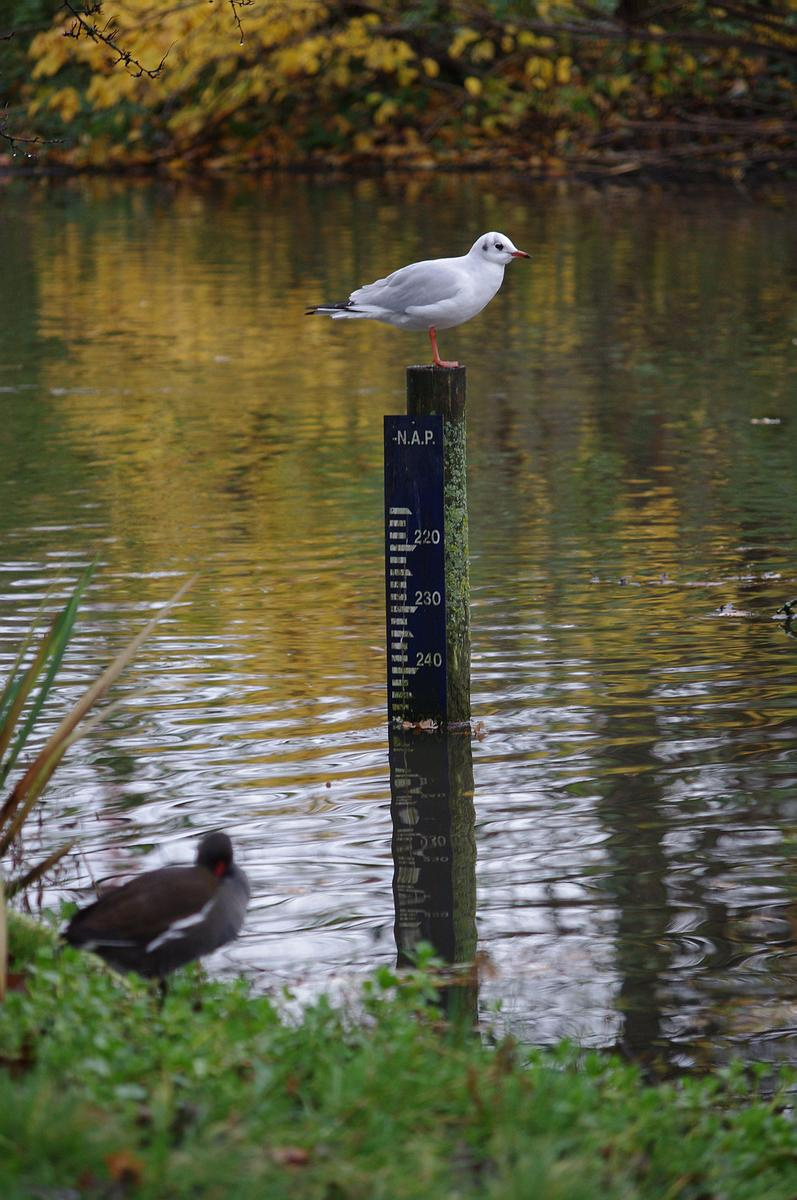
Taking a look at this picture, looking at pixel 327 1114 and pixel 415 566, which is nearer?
pixel 327 1114

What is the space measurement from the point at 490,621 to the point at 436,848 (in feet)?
9.33

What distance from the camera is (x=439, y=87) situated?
40375mm

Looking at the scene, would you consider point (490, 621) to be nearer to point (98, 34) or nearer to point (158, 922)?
point (98, 34)

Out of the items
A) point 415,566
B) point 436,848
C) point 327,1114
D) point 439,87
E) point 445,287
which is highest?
point 439,87

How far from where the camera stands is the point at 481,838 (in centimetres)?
692

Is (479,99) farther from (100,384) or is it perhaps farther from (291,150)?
(100,384)

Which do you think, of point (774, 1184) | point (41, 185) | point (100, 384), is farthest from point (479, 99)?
point (774, 1184)

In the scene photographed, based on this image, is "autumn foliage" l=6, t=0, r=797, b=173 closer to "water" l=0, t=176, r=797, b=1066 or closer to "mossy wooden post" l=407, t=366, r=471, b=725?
"water" l=0, t=176, r=797, b=1066

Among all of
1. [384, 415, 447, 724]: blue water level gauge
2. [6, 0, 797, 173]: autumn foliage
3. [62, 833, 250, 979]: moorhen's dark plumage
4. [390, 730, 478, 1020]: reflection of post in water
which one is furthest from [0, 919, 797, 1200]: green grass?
[6, 0, 797, 173]: autumn foliage

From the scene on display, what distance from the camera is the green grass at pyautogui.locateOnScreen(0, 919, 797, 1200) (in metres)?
3.82

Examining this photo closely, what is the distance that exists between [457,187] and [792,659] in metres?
27.1

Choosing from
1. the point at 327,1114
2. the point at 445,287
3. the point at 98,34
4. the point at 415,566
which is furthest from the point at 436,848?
the point at 98,34

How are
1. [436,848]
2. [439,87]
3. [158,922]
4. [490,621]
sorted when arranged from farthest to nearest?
[439,87]
[490,621]
[436,848]
[158,922]

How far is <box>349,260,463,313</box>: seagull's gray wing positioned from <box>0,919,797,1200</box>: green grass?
12.5ft
